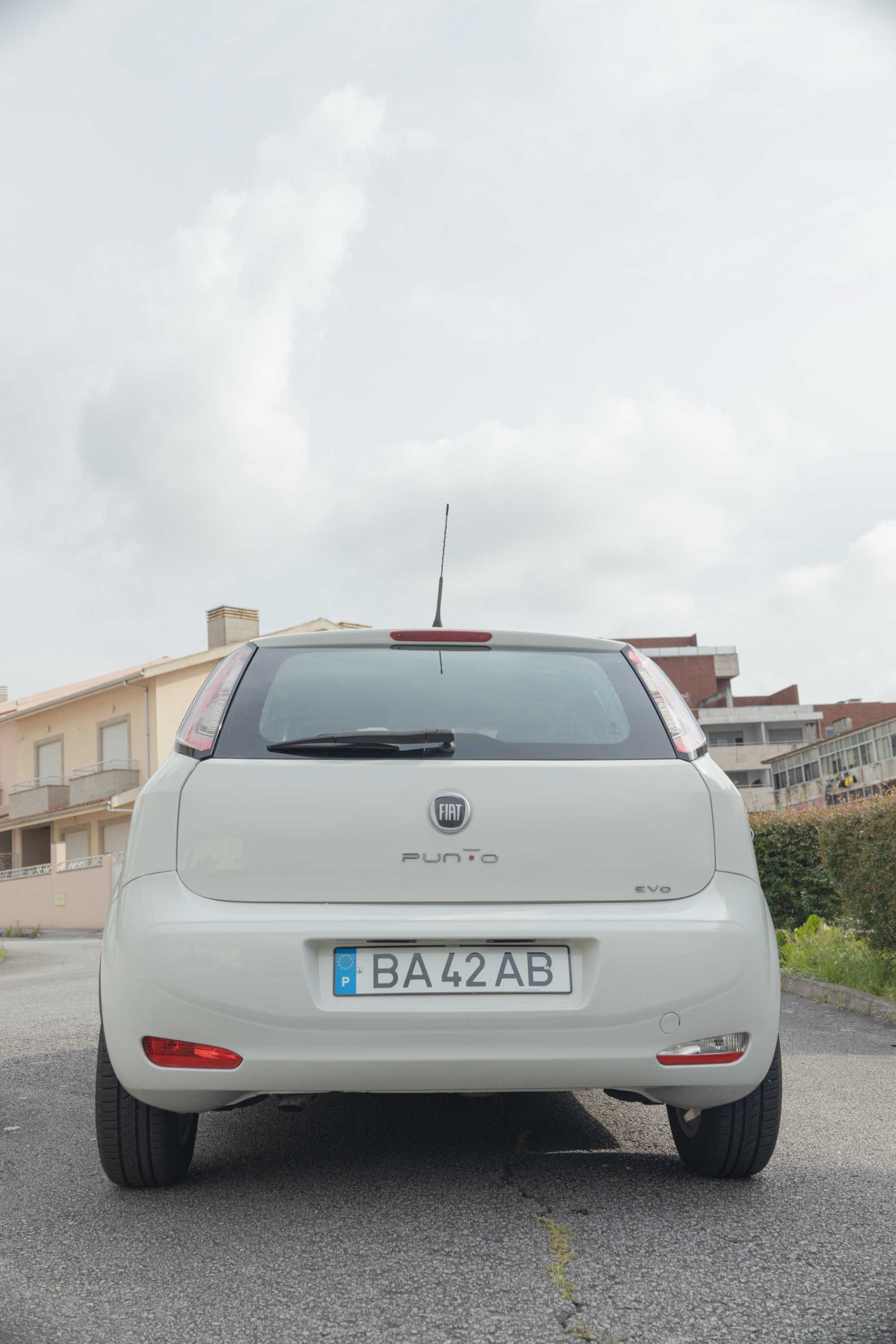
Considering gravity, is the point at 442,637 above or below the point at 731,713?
below

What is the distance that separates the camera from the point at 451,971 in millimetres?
2916

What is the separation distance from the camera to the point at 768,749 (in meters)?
79.1

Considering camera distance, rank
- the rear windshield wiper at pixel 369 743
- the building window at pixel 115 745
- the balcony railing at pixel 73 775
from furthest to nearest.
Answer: the building window at pixel 115 745, the balcony railing at pixel 73 775, the rear windshield wiper at pixel 369 743


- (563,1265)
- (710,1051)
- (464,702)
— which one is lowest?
(563,1265)

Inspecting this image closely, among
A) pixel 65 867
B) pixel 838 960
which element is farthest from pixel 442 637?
pixel 65 867

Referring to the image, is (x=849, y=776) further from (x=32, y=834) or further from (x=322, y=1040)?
(x=322, y=1040)

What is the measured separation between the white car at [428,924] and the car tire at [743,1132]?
24cm

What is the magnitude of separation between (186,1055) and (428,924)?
69 centimetres

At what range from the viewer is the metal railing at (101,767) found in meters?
35.4

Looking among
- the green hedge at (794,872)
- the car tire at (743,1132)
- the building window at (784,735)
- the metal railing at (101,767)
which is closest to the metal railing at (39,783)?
the metal railing at (101,767)

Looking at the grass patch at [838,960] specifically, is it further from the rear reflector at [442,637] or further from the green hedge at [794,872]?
the rear reflector at [442,637]

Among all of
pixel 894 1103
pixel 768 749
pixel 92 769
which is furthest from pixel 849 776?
pixel 894 1103

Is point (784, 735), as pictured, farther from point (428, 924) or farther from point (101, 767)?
point (428, 924)

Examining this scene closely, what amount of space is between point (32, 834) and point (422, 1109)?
3897 centimetres
